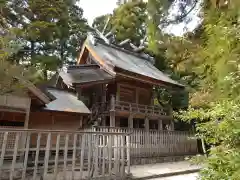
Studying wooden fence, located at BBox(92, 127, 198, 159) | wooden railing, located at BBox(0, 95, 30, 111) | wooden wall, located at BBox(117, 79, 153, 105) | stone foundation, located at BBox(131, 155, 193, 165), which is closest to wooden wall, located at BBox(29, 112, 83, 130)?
wooden railing, located at BBox(0, 95, 30, 111)

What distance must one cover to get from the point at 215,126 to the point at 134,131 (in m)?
9.10

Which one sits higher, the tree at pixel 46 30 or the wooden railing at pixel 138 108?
the tree at pixel 46 30

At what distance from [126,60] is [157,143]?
8.48 m

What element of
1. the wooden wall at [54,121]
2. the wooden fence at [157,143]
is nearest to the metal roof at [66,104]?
the wooden wall at [54,121]

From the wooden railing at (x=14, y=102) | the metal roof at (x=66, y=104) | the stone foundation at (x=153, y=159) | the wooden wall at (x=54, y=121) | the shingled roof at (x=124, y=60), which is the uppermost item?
the shingled roof at (x=124, y=60)

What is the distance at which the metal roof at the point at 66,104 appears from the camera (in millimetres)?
11367

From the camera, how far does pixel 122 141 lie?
292 inches

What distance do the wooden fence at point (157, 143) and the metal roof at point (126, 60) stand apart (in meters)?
4.16

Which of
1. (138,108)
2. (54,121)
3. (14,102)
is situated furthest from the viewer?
(138,108)

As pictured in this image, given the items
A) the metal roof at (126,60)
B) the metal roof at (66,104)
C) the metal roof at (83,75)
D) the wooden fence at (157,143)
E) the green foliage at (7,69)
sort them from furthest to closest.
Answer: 1. the metal roof at (126,60)
2. the metal roof at (83,75)
3. the wooden fence at (157,143)
4. the metal roof at (66,104)
5. the green foliage at (7,69)

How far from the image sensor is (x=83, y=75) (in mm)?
15391

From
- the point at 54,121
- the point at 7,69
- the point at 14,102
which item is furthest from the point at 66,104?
the point at 7,69

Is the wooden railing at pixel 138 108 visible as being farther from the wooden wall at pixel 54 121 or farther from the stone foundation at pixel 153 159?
the stone foundation at pixel 153 159

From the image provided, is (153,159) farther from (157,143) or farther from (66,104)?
(66,104)
